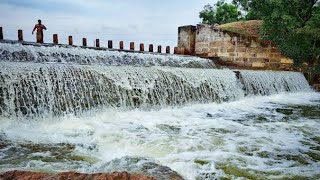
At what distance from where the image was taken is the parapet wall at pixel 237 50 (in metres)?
11.8

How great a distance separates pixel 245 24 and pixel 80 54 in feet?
29.5

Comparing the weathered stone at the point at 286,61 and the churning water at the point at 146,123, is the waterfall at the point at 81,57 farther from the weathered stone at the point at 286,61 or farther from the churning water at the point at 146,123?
the weathered stone at the point at 286,61

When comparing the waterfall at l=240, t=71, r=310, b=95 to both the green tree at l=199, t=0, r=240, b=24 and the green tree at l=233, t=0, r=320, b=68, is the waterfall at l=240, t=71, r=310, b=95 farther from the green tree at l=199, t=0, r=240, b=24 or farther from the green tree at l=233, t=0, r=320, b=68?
the green tree at l=199, t=0, r=240, b=24

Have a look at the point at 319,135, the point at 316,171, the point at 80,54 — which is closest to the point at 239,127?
the point at 319,135

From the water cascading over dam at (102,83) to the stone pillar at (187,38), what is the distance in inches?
164

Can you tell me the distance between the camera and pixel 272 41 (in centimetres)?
1171

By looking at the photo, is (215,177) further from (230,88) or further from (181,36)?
(181,36)

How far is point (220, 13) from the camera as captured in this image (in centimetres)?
2614

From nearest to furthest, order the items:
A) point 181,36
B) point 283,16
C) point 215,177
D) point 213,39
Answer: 1. point 215,177
2. point 283,16
3. point 213,39
4. point 181,36

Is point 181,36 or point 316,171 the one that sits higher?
point 181,36

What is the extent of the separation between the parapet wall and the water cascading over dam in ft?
6.25

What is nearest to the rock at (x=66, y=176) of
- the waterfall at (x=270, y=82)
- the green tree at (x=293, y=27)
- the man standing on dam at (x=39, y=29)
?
the waterfall at (x=270, y=82)

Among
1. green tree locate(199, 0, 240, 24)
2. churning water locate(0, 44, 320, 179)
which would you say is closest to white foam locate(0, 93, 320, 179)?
churning water locate(0, 44, 320, 179)

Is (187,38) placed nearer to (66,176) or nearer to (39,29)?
(39,29)
